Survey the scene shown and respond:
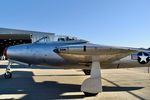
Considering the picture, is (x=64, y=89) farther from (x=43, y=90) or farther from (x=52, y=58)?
(x=52, y=58)

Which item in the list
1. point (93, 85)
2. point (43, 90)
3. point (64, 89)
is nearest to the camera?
point (93, 85)

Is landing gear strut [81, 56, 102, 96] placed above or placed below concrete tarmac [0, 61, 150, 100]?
above

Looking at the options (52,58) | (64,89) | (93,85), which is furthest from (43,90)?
(93,85)

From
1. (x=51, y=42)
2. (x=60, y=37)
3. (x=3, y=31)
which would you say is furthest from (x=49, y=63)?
(x=3, y=31)

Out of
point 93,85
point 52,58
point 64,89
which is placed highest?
point 52,58

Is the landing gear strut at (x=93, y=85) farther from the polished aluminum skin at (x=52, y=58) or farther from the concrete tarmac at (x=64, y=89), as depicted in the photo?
the polished aluminum skin at (x=52, y=58)

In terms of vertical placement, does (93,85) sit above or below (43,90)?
above

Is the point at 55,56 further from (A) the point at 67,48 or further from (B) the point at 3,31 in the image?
(B) the point at 3,31

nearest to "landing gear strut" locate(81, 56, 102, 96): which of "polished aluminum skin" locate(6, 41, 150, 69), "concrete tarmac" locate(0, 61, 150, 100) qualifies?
"concrete tarmac" locate(0, 61, 150, 100)

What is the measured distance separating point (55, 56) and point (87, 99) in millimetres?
2477

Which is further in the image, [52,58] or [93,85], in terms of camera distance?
[52,58]

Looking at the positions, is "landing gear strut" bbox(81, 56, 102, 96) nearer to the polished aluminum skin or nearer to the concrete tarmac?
the concrete tarmac

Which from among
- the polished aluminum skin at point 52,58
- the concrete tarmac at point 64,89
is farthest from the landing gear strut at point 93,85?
the polished aluminum skin at point 52,58

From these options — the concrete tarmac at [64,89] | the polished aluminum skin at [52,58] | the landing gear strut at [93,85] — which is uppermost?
the polished aluminum skin at [52,58]
